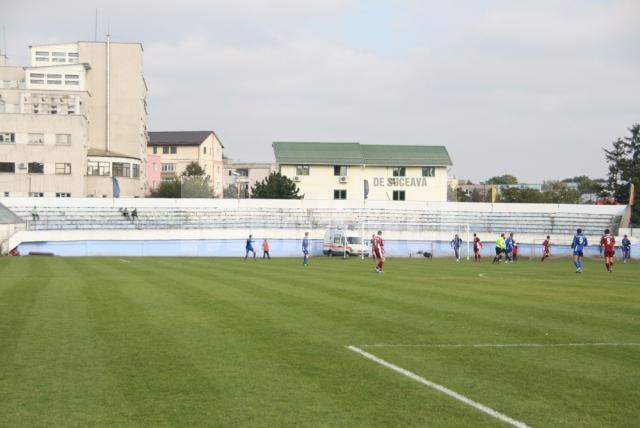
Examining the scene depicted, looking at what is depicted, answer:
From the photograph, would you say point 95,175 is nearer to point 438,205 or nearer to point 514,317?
point 438,205

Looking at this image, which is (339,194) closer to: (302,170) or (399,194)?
(302,170)

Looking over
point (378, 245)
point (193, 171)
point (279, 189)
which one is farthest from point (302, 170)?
point (378, 245)

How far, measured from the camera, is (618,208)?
7425 centimetres

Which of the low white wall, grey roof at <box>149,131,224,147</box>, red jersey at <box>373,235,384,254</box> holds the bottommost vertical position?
red jersey at <box>373,235,384,254</box>

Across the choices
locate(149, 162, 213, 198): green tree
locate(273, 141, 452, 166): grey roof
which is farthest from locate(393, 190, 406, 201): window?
locate(149, 162, 213, 198): green tree

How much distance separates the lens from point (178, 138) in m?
136

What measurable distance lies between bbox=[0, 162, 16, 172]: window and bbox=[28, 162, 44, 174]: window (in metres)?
1.62

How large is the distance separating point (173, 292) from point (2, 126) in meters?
64.7

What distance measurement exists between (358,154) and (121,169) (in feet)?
96.5

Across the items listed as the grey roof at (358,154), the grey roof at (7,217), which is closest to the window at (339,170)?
the grey roof at (358,154)

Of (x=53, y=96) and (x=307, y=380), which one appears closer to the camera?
(x=307, y=380)

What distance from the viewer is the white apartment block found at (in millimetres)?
78000

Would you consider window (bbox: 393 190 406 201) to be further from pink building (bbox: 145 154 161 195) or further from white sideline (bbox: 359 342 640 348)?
white sideline (bbox: 359 342 640 348)

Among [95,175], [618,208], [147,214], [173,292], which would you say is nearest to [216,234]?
[147,214]
